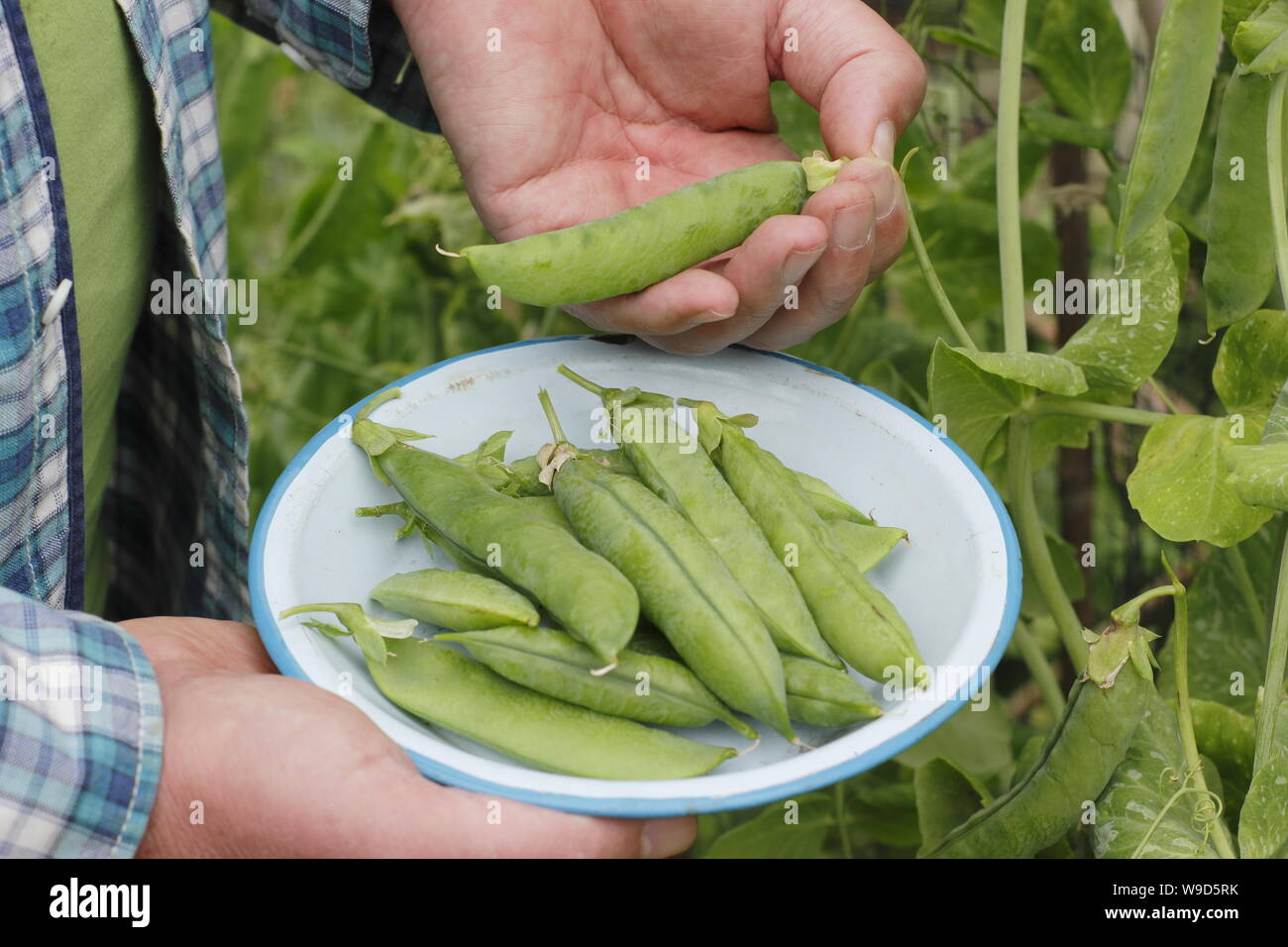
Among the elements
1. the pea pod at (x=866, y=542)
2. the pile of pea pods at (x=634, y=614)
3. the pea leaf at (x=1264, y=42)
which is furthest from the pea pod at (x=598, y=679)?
the pea leaf at (x=1264, y=42)

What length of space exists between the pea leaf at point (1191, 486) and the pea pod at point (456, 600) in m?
0.71

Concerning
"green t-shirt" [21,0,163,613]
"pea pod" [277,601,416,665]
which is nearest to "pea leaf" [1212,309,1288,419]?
"pea pod" [277,601,416,665]

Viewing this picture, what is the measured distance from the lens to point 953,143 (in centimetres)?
262

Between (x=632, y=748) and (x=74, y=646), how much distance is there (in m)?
0.54

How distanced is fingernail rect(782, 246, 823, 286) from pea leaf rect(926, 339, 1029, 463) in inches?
7.2

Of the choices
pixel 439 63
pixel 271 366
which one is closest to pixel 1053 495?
pixel 439 63

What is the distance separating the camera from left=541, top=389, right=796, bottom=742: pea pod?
1.23m

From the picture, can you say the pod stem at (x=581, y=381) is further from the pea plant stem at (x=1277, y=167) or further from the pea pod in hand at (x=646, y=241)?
the pea plant stem at (x=1277, y=167)

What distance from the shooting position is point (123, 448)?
6.25ft

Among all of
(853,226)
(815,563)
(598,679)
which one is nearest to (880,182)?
(853,226)

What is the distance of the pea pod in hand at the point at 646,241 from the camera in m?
1.45

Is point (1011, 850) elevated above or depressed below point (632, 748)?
below
